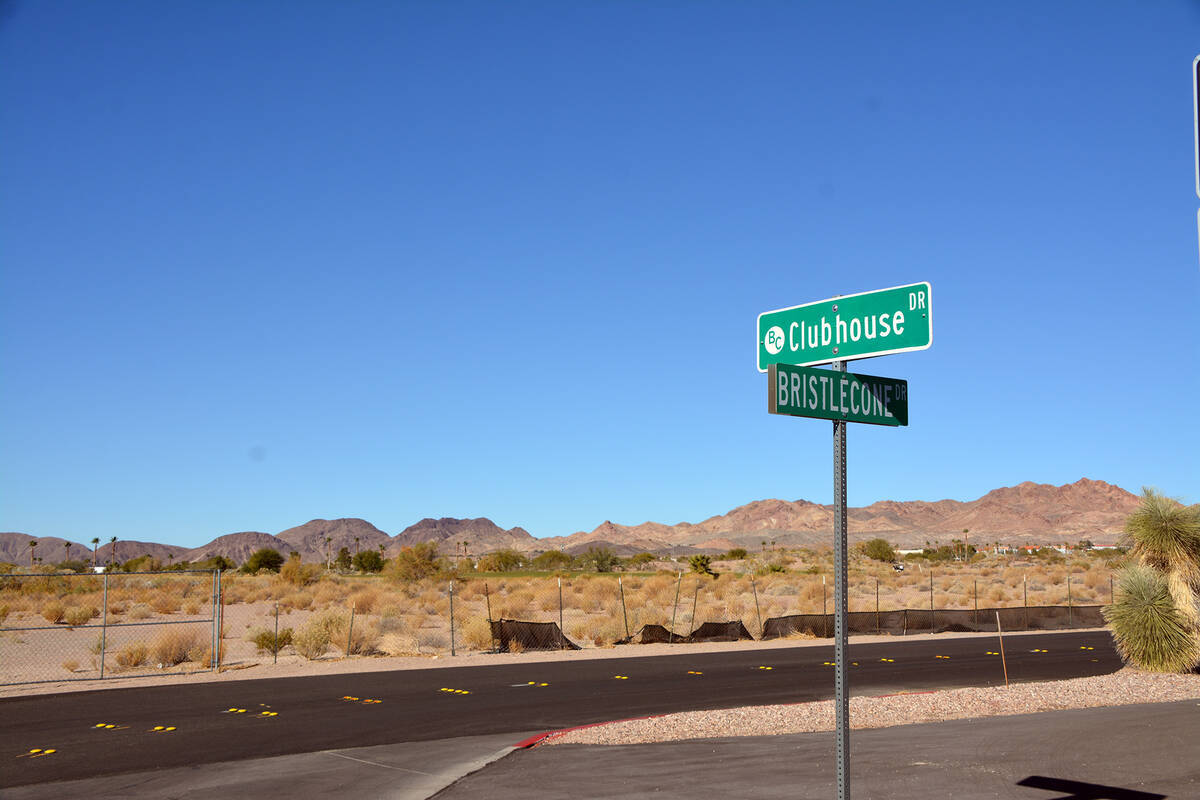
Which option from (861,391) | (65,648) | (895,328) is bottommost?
(65,648)

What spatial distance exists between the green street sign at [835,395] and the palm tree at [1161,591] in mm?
16534

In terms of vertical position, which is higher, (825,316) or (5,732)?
(825,316)

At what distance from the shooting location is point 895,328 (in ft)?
22.4

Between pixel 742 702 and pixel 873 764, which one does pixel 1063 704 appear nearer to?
pixel 742 702

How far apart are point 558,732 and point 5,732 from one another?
346 inches

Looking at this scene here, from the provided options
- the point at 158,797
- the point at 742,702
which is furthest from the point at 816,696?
the point at 158,797

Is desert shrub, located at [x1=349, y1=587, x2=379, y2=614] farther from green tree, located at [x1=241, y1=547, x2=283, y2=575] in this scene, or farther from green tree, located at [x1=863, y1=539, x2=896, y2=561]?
green tree, located at [x1=863, y1=539, x2=896, y2=561]

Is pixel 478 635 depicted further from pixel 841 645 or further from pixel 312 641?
pixel 841 645

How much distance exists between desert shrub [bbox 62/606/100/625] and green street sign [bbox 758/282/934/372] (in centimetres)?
3892

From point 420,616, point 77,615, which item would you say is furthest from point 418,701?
point 77,615

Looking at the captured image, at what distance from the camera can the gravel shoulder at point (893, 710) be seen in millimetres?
14047

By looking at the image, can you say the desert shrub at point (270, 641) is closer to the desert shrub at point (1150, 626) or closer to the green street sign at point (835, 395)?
the desert shrub at point (1150, 626)

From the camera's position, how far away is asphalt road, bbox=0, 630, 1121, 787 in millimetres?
14156

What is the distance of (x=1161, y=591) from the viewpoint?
20547 millimetres
